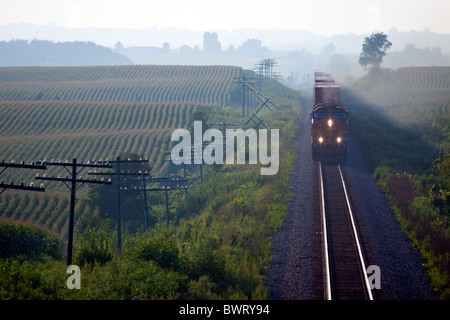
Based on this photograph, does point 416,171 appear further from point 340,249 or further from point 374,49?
point 374,49

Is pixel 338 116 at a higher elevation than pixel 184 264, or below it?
higher

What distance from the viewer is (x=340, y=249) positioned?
16.9 meters

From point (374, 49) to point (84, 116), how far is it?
63254 millimetres

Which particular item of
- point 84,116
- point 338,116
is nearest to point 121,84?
point 84,116

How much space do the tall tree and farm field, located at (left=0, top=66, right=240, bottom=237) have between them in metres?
31.7

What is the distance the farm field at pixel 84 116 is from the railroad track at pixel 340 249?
69.2 ft

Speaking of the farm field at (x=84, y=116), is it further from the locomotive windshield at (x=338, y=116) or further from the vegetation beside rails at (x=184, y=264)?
the locomotive windshield at (x=338, y=116)

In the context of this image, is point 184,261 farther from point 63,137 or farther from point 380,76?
point 380,76

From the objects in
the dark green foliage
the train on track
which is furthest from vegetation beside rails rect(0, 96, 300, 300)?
the train on track

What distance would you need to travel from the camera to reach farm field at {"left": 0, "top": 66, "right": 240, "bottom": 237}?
4262 cm

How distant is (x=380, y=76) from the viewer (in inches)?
3875

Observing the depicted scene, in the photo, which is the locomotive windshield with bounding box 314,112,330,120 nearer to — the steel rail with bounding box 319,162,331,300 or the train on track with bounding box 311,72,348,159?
the train on track with bounding box 311,72,348,159

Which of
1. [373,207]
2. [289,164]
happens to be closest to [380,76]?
[289,164]
